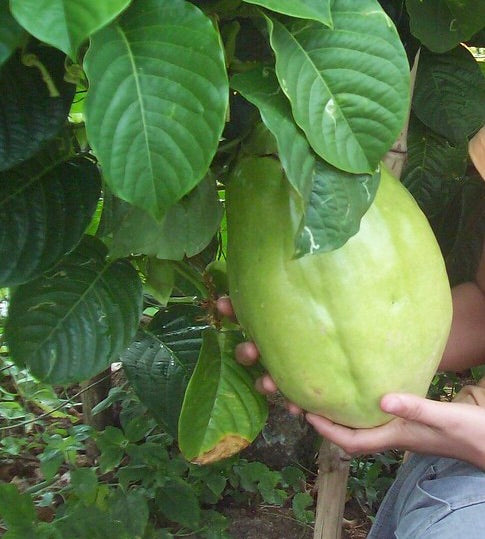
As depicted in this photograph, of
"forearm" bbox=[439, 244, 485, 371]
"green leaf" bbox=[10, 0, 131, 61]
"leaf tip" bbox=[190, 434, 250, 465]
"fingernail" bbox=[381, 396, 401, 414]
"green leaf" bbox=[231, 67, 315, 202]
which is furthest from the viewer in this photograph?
"forearm" bbox=[439, 244, 485, 371]

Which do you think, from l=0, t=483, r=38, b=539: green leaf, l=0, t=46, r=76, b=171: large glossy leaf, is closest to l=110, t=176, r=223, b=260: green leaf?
l=0, t=46, r=76, b=171: large glossy leaf

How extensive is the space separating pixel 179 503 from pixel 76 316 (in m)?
0.69

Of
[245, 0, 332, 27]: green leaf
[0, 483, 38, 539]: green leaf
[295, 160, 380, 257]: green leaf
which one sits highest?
[245, 0, 332, 27]: green leaf

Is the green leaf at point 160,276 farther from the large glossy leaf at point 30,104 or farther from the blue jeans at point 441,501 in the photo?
the blue jeans at point 441,501

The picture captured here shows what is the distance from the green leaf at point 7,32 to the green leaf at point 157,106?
5cm

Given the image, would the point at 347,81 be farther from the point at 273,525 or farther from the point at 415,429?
the point at 273,525

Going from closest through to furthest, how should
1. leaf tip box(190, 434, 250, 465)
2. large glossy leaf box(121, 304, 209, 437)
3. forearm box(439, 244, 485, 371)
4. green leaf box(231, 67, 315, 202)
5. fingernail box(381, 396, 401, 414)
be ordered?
green leaf box(231, 67, 315, 202), fingernail box(381, 396, 401, 414), leaf tip box(190, 434, 250, 465), large glossy leaf box(121, 304, 209, 437), forearm box(439, 244, 485, 371)

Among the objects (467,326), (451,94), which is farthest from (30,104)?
(467,326)

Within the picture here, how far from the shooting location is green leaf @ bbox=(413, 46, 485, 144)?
85cm

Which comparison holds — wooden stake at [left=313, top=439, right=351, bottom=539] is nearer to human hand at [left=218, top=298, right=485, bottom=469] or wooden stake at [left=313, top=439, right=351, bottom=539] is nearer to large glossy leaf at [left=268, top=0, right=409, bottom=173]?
human hand at [left=218, top=298, right=485, bottom=469]

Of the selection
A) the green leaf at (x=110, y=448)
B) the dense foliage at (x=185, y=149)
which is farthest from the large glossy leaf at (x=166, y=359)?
the green leaf at (x=110, y=448)

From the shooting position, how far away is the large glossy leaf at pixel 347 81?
543 millimetres

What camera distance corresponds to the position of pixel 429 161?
0.92 meters

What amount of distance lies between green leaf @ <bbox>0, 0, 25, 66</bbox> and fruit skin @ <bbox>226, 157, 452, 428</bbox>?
10.2 inches
